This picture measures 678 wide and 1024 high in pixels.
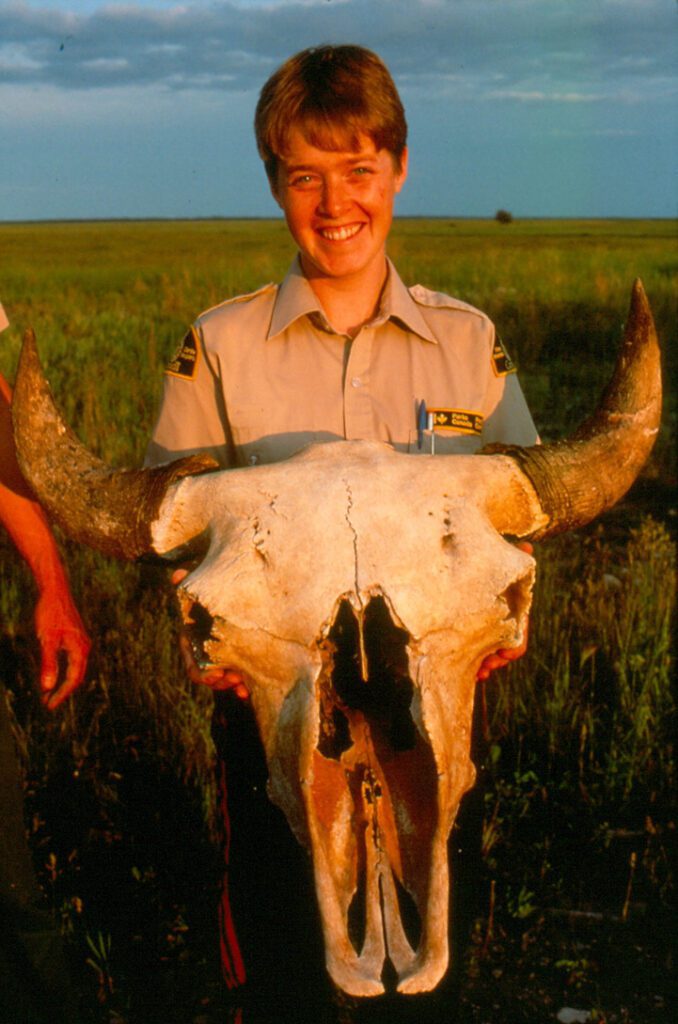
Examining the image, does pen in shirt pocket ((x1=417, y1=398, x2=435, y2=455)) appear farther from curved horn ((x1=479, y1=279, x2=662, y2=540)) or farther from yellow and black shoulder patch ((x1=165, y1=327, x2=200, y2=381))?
yellow and black shoulder patch ((x1=165, y1=327, x2=200, y2=381))

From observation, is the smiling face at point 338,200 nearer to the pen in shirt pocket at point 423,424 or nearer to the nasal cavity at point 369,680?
the pen in shirt pocket at point 423,424

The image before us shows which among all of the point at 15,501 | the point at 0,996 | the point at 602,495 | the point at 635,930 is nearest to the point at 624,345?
the point at 602,495

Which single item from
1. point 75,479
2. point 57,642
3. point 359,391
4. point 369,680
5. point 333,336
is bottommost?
point 57,642

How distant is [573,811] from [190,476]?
2.44 meters

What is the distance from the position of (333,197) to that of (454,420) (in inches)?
29.3

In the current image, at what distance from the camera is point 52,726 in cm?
→ 408

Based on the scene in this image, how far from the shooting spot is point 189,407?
2984mm

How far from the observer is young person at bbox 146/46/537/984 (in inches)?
109

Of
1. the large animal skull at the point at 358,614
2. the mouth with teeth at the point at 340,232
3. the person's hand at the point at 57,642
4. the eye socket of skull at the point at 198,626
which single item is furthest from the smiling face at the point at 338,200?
the person's hand at the point at 57,642

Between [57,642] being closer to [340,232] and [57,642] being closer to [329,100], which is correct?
[340,232]

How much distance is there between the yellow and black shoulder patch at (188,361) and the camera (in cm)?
296

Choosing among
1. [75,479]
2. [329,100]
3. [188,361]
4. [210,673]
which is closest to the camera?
[210,673]

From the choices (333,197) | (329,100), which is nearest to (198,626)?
(333,197)

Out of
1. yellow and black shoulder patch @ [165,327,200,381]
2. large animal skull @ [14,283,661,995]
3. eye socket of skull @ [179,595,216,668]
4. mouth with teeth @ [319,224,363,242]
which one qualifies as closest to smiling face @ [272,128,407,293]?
mouth with teeth @ [319,224,363,242]
